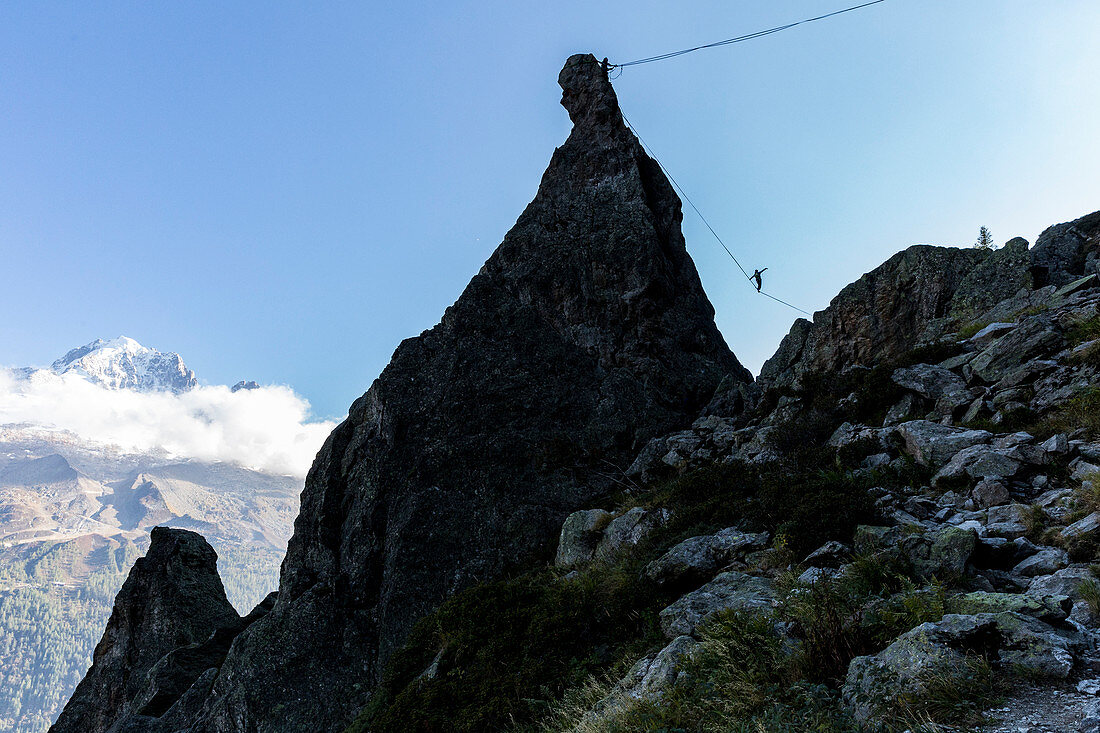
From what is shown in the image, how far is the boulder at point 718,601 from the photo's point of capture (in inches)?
346

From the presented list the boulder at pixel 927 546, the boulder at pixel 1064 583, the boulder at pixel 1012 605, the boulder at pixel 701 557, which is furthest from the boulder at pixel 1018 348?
the boulder at pixel 1012 605

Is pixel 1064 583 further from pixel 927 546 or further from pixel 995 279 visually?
pixel 995 279

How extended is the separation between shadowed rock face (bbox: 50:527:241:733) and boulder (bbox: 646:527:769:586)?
2719cm

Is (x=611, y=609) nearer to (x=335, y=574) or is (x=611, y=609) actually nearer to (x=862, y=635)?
(x=862, y=635)

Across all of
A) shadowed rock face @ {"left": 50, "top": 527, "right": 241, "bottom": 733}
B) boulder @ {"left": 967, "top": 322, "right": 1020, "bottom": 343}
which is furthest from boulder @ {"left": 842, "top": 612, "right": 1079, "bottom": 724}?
shadowed rock face @ {"left": 50, "top": 527, "right": 241, "bottom": 733}

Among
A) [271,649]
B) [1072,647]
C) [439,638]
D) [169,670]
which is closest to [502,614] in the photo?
[439,638]

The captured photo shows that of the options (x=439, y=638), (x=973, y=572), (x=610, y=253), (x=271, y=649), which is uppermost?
(x=610, y=253)

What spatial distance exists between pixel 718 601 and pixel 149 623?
32633mm

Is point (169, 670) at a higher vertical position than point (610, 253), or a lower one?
lower

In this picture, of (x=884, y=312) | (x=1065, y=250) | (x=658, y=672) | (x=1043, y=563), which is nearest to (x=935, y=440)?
(x=1043, y=563)

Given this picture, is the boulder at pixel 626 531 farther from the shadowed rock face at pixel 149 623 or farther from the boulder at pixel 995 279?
the shadowed rock face at pixel 149 623

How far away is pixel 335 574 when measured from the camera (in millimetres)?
21234

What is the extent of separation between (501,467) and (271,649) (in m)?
9.45

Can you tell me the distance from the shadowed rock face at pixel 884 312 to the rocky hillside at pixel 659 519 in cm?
11
